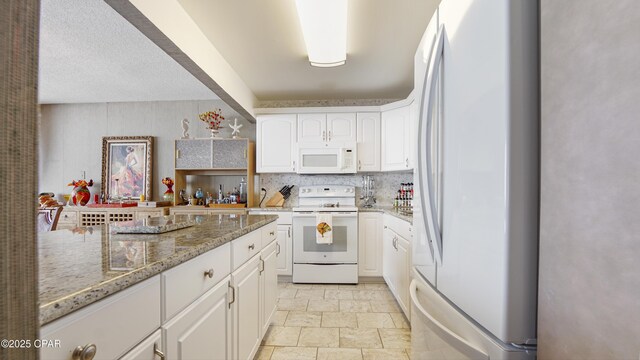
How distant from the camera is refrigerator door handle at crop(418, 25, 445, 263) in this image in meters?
1.00

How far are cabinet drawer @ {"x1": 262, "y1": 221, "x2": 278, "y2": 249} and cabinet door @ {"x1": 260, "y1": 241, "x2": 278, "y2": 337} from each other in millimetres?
37

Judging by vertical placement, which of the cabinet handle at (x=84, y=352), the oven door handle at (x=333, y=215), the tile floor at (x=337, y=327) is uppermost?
the cabinet handle at (x=84, y=352)

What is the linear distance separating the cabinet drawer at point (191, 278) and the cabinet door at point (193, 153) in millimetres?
2925

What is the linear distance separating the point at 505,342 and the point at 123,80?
14.4 feet

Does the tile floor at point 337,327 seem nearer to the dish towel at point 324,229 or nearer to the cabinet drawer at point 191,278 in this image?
the dish towel at point 324,229

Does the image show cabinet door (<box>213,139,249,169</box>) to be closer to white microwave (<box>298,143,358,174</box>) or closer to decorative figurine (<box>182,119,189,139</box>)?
decorative figurine (<box>182,119,189,139</box>)

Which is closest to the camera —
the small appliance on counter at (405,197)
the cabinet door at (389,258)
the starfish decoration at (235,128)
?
the cabinet door at (389,258)

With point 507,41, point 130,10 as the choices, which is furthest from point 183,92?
point 507,41

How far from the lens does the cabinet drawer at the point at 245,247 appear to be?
4.86 feet

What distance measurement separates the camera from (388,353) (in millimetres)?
2035

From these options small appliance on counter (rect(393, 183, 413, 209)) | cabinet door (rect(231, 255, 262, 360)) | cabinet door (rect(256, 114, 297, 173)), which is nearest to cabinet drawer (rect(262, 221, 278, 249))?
cabinet door (rect(231, 255, 262, 360))

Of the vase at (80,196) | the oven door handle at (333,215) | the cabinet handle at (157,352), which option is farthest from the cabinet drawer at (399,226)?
the vase at (80,196)

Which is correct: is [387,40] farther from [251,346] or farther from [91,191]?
[91,191]

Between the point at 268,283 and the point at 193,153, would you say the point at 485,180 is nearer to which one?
the point at 268,283
